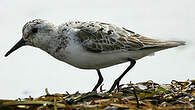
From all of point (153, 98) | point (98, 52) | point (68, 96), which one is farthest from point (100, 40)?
point (153, 98)

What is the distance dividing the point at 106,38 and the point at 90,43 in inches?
11.3

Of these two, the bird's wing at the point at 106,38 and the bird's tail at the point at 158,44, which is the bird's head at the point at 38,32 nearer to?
the bird's wing at the point at 106,38

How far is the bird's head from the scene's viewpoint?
488 cm

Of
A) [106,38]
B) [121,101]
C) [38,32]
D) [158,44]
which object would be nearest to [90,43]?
[106,38]

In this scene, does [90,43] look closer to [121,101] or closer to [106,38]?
[106,38]

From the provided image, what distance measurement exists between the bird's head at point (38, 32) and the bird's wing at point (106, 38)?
0.27m

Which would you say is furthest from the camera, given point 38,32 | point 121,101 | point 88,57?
point 38,32

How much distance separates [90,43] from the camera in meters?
4.63

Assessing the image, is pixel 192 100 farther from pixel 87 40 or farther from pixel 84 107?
pixel 87 40

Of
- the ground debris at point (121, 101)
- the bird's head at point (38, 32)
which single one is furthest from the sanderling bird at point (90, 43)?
the ground debris at point (121, 101)

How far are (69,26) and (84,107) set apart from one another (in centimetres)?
188

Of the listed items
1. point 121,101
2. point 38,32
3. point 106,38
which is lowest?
point 121,101

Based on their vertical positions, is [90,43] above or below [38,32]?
below

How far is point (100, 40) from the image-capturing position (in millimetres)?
4758
